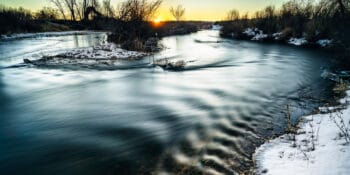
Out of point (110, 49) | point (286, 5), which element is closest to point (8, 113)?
point (110, 49)

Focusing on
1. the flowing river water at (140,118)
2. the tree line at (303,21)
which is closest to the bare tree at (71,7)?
the tree line at (303,21)

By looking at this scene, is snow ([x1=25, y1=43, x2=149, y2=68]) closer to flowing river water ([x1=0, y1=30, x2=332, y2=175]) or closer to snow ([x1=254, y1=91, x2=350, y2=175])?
flowing river water ([x1=0, y1=30, x2=332, y2=175])

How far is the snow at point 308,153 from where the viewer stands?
4.31 m

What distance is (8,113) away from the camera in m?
8.55

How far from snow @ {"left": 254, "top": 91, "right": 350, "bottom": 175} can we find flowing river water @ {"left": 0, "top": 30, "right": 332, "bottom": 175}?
0.39 meters

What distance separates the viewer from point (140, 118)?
811cm

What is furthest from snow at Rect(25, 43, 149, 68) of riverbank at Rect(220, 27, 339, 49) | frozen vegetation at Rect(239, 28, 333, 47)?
frozen vegetation at Rect(239, 28, 333, 47)

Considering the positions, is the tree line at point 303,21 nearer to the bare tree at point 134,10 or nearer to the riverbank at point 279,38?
the riverbank at point 279,38

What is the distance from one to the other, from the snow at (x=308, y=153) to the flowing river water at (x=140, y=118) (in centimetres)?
39

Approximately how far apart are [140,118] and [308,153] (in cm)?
485

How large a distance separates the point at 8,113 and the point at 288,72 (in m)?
14.9

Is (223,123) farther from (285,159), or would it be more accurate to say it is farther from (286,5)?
(286,5)

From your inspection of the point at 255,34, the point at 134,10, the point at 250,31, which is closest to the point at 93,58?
the point at 134,10

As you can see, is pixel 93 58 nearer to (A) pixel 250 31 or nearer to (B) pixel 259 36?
(B) pixel 259 36
